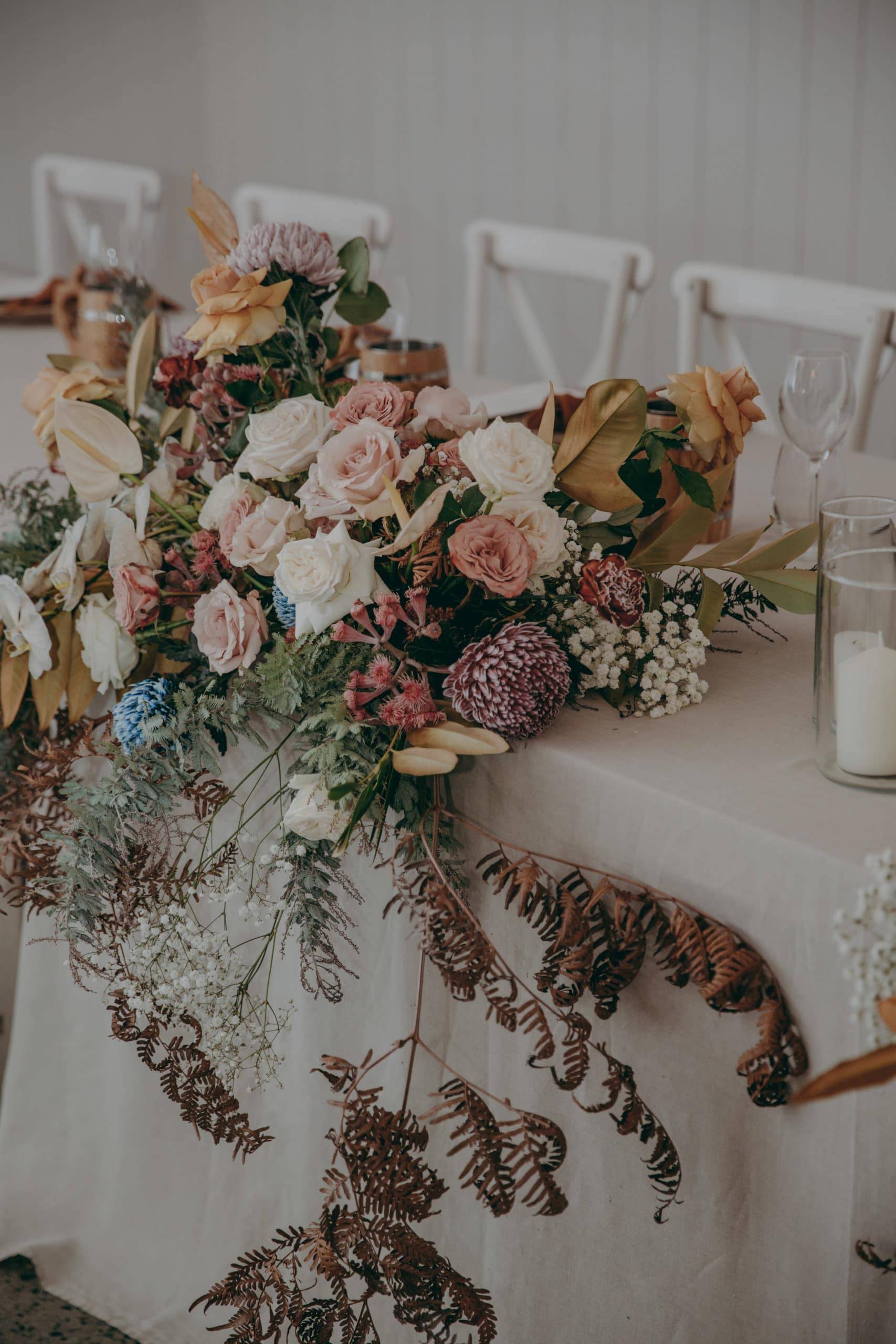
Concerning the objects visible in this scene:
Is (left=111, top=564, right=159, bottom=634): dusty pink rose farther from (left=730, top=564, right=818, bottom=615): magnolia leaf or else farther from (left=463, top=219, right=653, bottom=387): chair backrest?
(left=463, top=219, right=653, bottom=387): chair backrest

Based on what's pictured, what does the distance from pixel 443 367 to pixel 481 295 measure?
1034 mm

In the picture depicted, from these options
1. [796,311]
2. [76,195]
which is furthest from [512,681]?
[76,195]

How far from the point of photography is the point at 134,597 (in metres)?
0.91

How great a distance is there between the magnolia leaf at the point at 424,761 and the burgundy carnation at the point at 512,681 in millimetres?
38

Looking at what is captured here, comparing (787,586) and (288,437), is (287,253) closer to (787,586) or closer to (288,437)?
(288,437)

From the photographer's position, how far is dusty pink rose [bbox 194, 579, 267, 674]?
875mm

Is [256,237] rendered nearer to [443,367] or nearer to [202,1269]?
[443,367]

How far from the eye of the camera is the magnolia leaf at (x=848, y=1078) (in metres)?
0.55

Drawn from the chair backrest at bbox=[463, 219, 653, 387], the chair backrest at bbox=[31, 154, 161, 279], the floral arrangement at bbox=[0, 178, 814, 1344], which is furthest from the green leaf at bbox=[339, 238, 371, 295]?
the chair backrest at bbox=[31, 154, 161, 279]

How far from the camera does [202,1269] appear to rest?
1.23 m

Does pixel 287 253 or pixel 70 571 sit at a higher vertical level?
pixel 287 253

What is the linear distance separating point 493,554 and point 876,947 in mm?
327

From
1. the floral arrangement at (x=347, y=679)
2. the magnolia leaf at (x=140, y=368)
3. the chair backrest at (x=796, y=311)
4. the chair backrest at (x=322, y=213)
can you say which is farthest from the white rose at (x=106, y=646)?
the chair backrest at (x=322, y=213)

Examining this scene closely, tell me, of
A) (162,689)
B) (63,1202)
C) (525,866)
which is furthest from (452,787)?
(63,1202)
